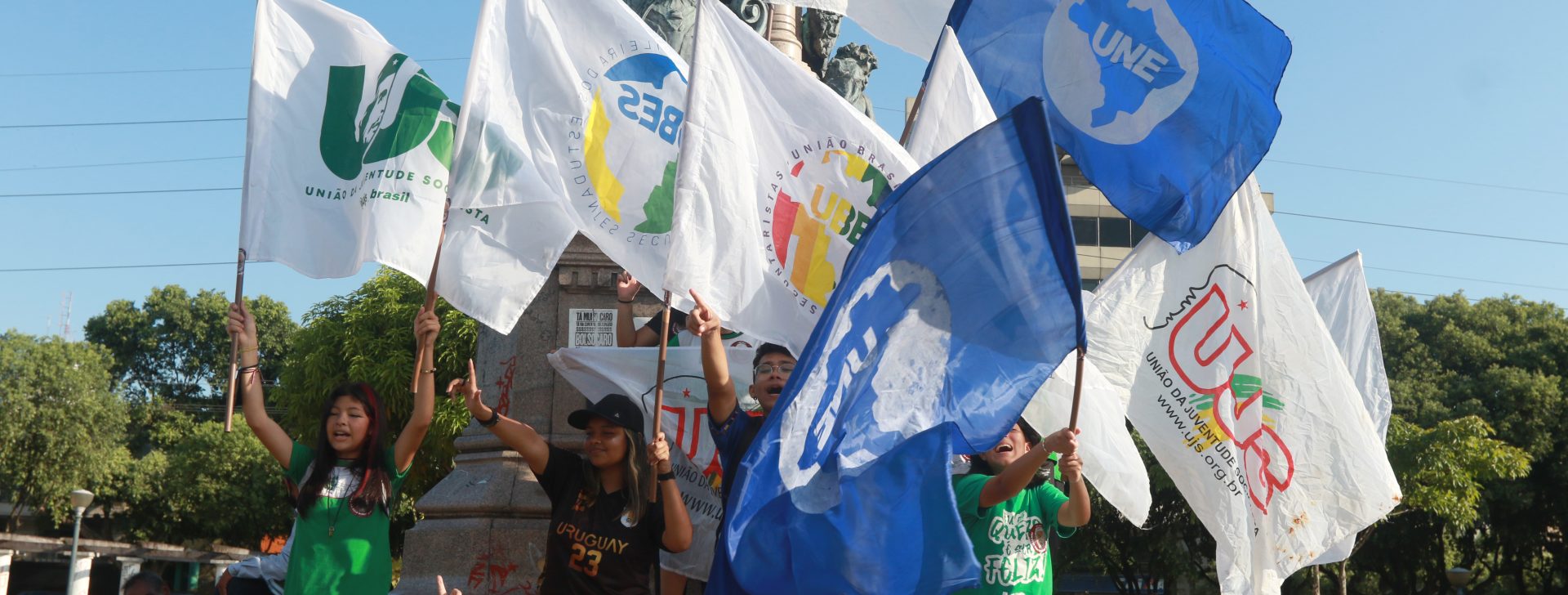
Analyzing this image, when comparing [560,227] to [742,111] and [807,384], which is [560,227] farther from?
[807,384]

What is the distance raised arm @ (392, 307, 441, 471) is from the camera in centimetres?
569

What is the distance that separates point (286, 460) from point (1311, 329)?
4.86m

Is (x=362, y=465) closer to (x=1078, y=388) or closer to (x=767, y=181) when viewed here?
(x=767, y=181)

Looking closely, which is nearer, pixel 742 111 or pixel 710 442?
pixel 742 111

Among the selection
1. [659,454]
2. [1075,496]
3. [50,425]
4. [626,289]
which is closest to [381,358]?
[50,425]

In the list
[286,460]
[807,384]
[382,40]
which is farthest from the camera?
[382,40]

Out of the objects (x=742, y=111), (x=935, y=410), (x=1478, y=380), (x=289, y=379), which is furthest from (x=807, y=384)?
(x=1478, y=380)

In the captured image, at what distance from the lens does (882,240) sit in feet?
17.2

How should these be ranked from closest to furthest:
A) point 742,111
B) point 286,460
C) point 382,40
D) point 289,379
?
point 286,460
point 742,111
point 382,40
point 289,379

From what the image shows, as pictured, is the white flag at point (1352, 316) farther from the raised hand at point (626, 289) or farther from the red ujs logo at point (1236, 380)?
the raised hand at point (626, 289)

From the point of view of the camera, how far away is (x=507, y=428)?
19.7 ft

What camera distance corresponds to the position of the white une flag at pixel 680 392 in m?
7.36

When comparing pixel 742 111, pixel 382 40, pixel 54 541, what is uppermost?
pixel 382 40

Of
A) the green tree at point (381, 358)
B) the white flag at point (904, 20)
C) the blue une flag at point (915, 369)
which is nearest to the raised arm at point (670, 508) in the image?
the blue une flag at point (915, 369)
